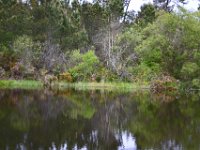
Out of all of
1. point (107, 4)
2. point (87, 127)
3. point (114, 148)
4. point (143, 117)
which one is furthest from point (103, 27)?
point (114, 148)

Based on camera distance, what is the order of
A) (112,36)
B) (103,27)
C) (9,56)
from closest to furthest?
1. (9,56)
2. (112,36)
3. (103,27)

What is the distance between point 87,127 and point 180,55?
23.4 metres

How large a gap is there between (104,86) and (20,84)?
752 cm

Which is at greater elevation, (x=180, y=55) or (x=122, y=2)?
(x=122, y=2)

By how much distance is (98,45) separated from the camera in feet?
167

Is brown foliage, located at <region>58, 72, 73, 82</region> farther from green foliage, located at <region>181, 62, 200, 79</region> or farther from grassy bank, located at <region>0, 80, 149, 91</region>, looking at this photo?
green foliage, located at <region>181, 62, 200, 79</region>

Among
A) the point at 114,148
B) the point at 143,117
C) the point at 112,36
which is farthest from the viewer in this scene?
the point at 112,36

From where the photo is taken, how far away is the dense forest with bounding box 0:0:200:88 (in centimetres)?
3678

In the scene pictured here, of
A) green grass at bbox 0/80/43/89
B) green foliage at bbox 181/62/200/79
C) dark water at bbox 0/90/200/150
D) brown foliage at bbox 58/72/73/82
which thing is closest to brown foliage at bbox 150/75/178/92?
green foliage at bbox 181/62/200/79

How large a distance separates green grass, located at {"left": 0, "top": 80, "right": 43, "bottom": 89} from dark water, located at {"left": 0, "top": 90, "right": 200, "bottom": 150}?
515 inches

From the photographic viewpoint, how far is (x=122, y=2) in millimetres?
47531

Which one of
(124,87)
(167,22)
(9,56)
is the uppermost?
(167,22)

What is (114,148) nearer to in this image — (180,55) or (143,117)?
(143,117)

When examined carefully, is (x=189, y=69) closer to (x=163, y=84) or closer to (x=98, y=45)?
(x=163, y=84)
